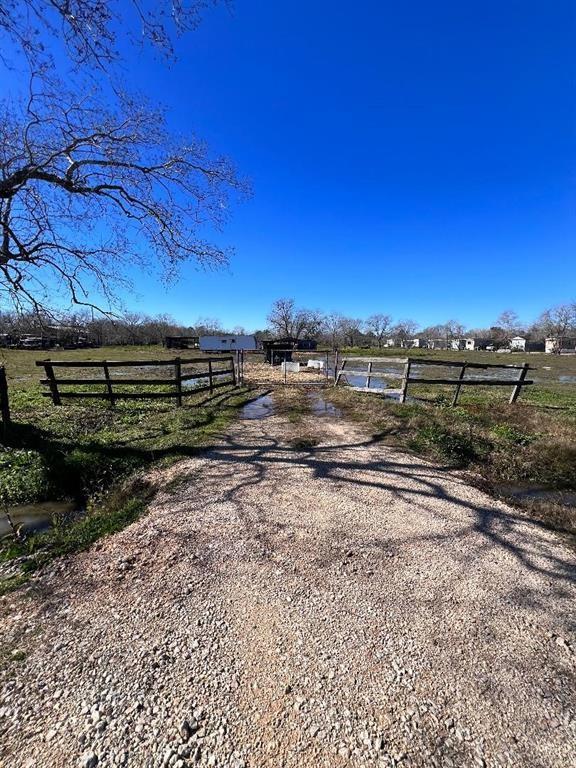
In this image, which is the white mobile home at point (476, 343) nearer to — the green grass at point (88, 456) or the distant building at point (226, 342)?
the distant building at point (226, 342)

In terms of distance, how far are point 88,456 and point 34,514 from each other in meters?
1.54

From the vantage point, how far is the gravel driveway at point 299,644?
6.55ft

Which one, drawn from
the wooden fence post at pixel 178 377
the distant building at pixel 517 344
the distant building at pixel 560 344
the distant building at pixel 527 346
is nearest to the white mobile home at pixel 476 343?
the distant building at pixel 517 344

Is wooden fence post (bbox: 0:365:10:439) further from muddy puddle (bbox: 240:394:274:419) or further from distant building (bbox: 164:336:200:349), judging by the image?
distant building (bbox: 164:336:200:349)

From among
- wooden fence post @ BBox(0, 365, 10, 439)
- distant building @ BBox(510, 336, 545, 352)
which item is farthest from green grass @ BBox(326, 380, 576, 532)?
distant building @ BBox(510, 336, 545, 352)

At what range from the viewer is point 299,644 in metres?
2.65

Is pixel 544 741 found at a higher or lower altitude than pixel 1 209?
lower

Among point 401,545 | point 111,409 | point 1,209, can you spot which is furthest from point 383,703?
point 111,409

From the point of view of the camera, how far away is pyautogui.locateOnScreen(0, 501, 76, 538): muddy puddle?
4.68 m

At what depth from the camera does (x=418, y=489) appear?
5410 mm

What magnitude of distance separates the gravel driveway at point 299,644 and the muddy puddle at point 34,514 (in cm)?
148

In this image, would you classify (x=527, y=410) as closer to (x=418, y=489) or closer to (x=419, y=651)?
(x=418, y=489)

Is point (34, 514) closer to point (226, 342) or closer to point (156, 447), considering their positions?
point (156, 447)

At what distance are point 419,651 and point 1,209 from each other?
9.66 metres
